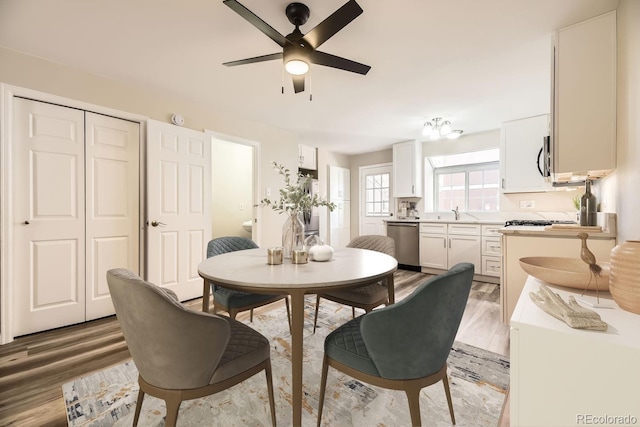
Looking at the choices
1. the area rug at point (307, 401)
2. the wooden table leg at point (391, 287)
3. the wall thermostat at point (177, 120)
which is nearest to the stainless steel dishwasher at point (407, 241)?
the area rug at point (307, 401)

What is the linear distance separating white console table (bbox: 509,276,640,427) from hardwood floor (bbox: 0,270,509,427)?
88 cm

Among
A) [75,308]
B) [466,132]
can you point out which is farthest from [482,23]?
[75,308]

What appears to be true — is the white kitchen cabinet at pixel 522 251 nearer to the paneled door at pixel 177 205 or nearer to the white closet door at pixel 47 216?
the paneled door at pixel 177 205

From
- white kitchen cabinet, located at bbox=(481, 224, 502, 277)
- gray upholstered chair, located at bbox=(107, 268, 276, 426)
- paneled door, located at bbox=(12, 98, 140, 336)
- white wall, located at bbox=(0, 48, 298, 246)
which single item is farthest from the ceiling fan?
white kitchen cabinet, located at bbox=(481, 224, 502, 277)

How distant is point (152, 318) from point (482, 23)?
2.55m

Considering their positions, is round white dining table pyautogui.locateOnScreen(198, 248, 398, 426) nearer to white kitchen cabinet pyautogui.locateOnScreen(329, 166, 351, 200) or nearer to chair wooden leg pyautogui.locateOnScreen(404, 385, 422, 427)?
chair wooden leg pyautogui.locateOnScreen(404, 385, 422, 427)

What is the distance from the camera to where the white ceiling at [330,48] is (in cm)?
175

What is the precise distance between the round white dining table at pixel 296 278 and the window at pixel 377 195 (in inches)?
170

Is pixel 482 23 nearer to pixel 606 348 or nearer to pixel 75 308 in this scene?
pixel 606 348

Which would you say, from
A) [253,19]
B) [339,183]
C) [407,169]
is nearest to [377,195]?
[339,183]

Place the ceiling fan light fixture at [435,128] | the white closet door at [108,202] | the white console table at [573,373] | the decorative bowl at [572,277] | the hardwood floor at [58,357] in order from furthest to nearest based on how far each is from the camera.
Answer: the ceiling fan light fixture at [435,128] → the white closet door at [108,202] → the hardwood floor at [58,357] → the decorative bowl at [572,277] → the white console table at [573,373]

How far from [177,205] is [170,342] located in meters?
2.46

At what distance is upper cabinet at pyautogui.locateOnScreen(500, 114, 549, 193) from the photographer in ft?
12.0

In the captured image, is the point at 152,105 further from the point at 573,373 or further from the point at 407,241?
the point at 407,241
